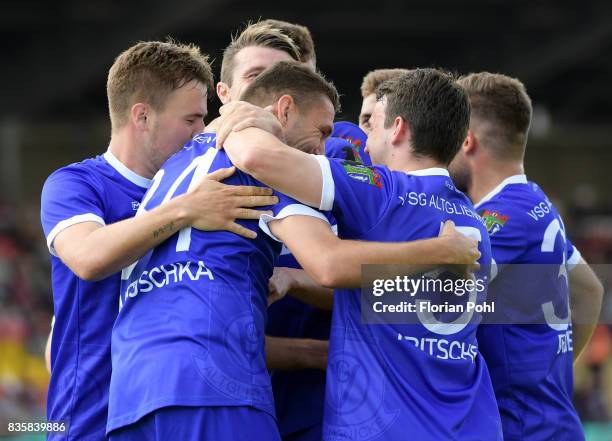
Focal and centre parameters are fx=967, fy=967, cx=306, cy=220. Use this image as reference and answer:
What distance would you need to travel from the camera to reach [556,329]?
14.2ft

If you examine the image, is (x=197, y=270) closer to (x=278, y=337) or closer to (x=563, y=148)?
(x=278, y=337)

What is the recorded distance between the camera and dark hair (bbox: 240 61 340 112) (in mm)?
3621

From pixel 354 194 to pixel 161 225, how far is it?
0.67m

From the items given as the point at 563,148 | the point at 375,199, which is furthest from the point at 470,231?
the point at 563,148

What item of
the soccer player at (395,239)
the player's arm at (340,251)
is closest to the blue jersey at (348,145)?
the soccer player at (395,239)

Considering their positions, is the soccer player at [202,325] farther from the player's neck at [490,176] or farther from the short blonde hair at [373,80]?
the short blonde hair at [373,80]

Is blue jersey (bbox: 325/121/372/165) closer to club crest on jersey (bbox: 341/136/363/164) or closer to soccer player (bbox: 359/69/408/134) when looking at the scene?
club crest on jersey (bbox: 341/136/363/164)

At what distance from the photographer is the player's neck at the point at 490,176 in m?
4.46

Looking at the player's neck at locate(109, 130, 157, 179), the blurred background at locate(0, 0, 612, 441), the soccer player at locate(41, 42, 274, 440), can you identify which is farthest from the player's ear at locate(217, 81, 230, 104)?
the blurred background at locate(0, 0, 612, 441)

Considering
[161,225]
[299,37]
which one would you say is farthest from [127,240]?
[299,37]

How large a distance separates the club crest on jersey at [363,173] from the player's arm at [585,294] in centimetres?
184

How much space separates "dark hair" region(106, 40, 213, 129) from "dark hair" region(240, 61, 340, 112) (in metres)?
0.30

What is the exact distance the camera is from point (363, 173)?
3.36 meters

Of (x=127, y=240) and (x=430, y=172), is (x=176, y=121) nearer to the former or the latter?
(x=127, y=240)
